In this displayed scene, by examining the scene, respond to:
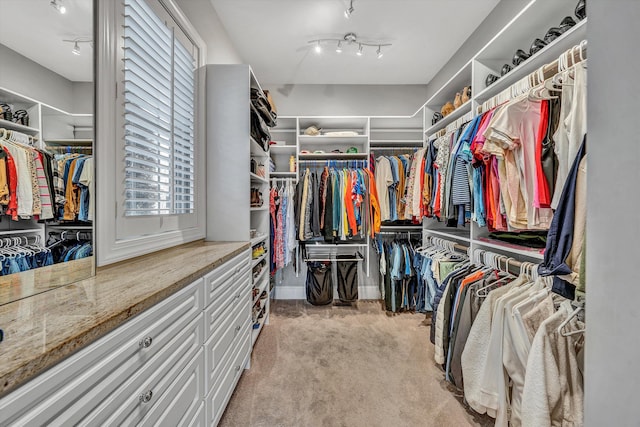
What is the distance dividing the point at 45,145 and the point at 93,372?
80cm

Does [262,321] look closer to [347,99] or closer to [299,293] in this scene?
[299,293]

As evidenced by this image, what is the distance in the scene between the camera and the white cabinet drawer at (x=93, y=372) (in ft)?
1.52

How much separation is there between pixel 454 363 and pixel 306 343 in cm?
117

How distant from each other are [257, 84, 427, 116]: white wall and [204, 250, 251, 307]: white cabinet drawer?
220 cm

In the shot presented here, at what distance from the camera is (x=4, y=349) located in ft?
1.65

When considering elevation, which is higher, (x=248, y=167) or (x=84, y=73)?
(x=84, y=73)

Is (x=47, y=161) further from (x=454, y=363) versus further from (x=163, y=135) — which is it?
(x=454, y=363)

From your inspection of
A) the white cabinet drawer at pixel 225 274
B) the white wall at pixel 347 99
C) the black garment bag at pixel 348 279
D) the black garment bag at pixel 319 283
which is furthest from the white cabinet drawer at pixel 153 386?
the white wall at pixel 347 99

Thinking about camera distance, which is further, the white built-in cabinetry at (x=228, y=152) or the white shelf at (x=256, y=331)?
the white shelf at (x=256, y=331)

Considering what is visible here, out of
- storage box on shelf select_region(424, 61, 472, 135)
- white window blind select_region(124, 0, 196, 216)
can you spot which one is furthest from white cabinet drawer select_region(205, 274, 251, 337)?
storage box on shelf select_region(424, 61, 472, 135)

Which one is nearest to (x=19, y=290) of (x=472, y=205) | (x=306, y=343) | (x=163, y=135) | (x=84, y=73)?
(x=84, y=73)

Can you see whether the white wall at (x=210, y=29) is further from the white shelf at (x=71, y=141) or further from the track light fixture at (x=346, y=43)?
the white shelf at (x=71, y=141)

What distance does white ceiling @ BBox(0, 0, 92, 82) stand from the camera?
792mm

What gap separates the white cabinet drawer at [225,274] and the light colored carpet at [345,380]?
77cm
